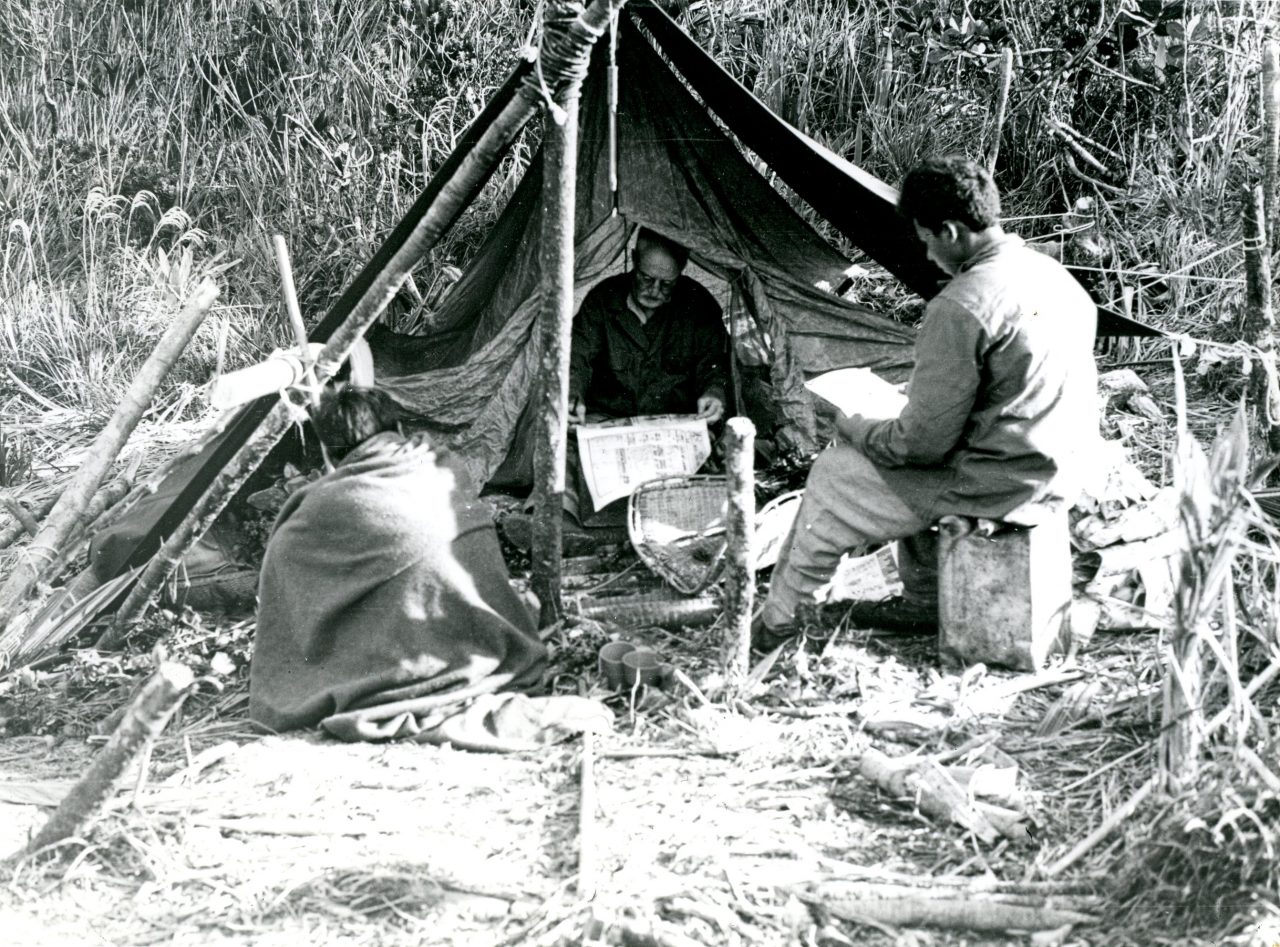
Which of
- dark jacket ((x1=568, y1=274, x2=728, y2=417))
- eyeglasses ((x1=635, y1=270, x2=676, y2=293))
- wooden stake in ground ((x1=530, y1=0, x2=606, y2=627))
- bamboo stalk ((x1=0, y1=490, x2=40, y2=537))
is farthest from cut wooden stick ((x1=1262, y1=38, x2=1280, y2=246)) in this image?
bamboo stalk ((x1=0, y1=490, x2=40, y2=537))

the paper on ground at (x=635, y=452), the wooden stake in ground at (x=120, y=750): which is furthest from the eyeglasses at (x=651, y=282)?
the wooden stake in ground at (x=120, y=750)

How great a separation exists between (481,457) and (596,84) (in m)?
1.85

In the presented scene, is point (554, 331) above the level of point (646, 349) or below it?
above

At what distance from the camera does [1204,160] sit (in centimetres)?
761

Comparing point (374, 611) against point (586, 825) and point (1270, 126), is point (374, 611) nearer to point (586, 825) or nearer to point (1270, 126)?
point (586, 825)

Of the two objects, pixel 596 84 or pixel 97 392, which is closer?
pixel 596 84

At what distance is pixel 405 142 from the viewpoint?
8625 mm

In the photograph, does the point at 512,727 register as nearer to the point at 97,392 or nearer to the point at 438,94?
the point at 97,392

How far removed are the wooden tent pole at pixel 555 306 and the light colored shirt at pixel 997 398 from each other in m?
1.13

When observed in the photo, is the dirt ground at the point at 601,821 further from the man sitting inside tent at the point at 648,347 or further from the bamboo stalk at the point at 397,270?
the man sitting inside tent at the point at 648,347

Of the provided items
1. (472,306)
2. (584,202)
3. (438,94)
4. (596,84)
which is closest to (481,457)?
(472,306)

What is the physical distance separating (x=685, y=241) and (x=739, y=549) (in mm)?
2359

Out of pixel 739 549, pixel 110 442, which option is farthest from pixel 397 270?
pixel 739 549

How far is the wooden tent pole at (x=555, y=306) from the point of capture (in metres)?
4.21
